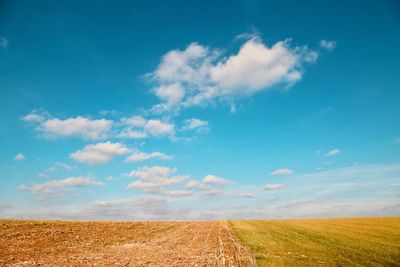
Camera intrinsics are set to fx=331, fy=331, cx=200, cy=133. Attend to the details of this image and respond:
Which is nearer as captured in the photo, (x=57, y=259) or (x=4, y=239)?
(x=57, y=259)

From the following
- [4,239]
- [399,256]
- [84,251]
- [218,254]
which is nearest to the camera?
[399,256]

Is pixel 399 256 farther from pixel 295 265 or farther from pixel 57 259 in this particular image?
pixel 57 259

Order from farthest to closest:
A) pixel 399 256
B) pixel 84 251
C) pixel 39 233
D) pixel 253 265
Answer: pixel 39 233
pixel 84 251
pixel 399 256
pixel 253 265

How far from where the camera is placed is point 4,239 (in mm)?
33625

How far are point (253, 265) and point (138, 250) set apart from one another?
42.7 feet

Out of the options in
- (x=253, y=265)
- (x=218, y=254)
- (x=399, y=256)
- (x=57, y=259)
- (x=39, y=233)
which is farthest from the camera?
(x=39, y=233)

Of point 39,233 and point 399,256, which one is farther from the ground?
point 39,233

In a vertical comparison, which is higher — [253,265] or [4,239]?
[4,239]

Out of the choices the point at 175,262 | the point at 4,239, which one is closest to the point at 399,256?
the point at 175,262

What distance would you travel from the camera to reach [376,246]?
28375 mm

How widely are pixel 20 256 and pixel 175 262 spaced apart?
12.4 metres

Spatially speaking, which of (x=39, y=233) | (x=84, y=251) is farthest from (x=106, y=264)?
(x=39, y=233)

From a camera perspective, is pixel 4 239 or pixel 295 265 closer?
pixel 295 265

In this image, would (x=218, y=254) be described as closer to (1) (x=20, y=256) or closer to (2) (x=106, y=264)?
(2) (x=106, y=264)
